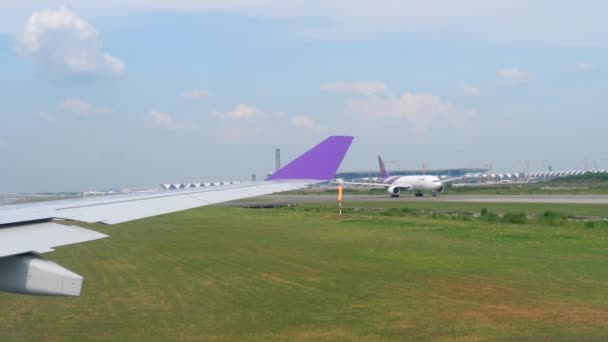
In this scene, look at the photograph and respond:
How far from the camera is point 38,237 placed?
16.5 ft

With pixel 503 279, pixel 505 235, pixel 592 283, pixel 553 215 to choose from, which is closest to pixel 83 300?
pixel 503 279

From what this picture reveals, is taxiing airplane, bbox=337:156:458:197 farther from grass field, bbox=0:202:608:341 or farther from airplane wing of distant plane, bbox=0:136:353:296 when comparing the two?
airplane wing of distant plane, bbox=0:136:353:296

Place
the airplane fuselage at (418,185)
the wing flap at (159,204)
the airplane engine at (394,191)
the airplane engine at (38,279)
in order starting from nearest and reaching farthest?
the airplane engine at (38,279) → the wing flap at (159,204) → the airplane fuselage at (418,185) → the airplane engine at (394,191)

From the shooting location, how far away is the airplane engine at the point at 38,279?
4.86 m

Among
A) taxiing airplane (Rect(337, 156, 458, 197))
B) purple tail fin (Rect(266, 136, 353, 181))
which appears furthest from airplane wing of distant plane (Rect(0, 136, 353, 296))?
taxiing airplane (Rect(337, 156, 458, 197))

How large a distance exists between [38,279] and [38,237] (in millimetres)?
337

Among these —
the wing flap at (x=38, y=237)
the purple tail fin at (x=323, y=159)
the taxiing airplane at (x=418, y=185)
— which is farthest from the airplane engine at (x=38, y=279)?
the taxiing airplane at (x=418, y=185)

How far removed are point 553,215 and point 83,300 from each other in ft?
72.2

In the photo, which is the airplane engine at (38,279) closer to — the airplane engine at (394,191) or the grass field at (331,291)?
the grass field at (331,291)

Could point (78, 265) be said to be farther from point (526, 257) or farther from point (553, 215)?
point (553, 215)

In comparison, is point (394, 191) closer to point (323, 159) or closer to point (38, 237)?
point (323, 159)

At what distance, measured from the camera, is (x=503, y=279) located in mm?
11625

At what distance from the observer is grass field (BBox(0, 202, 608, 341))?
8.16m

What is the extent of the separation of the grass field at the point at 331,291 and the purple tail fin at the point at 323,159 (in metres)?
1.91
